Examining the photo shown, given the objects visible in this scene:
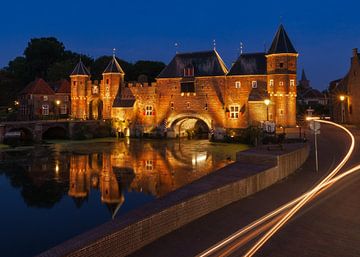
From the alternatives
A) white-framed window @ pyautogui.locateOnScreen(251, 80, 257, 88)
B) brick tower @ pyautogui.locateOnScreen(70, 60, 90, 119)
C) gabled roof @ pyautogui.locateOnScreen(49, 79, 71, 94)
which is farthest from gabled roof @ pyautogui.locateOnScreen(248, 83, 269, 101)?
gabled roof @ pyautogui.locateOnScreen(49, 79, 71, 94)

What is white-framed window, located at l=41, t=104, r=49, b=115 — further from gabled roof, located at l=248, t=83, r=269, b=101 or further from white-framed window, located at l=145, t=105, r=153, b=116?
gabled roof, located at l=248, t=83, r=269, b=101

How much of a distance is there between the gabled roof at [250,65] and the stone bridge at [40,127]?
61.1 ft

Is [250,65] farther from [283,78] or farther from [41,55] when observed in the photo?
[41,55]

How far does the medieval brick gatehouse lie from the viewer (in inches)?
1503

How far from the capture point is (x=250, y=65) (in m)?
41.6

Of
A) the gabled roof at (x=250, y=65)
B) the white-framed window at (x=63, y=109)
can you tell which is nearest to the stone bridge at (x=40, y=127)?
the white-framed window at (x=63, y=109)

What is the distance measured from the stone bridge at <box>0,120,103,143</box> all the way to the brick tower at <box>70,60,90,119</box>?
5095 millimetres

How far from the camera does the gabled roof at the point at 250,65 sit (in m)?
40.9

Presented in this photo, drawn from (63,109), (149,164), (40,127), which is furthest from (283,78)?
(63,109)

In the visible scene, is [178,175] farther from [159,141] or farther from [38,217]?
[159,141]

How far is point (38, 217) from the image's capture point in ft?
49.5

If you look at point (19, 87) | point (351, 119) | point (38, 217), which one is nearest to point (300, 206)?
point (38, 217)

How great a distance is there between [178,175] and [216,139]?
19.2m

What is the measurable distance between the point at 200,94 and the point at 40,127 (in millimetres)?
18739
